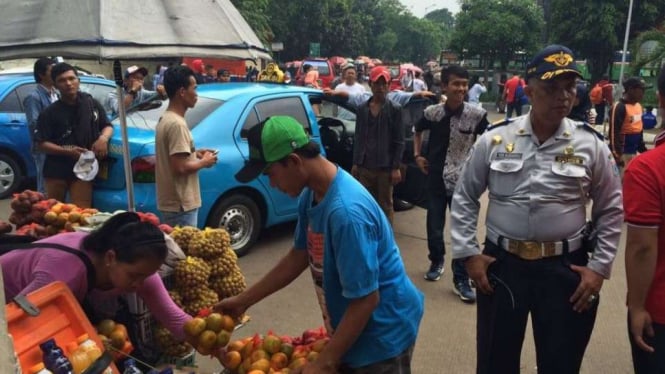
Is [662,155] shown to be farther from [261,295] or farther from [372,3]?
[372,3]

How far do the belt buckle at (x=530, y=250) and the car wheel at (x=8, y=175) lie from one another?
7202 mm

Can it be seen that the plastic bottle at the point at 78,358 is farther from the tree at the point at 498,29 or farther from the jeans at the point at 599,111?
the tree at the point at 498,29

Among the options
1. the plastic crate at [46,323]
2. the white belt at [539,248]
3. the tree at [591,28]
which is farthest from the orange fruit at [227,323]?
the tree at [591,28]

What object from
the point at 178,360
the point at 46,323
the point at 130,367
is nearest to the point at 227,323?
the point at 130,367

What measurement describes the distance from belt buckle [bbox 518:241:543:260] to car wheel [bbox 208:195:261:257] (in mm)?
3251

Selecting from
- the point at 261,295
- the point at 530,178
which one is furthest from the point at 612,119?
the point at 261,295

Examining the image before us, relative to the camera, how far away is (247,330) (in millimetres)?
4336

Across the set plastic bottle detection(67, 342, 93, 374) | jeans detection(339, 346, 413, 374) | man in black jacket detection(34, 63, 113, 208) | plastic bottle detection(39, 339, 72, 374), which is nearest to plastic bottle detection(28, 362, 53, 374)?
plastic bottle detection(39, 339, 72, 374)

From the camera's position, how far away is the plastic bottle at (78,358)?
2035mm

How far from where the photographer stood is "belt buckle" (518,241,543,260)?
2.64 meters

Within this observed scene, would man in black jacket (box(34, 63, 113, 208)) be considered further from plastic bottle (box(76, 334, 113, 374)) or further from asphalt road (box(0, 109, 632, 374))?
plastic bottle (box(76, 334, 113, 374))

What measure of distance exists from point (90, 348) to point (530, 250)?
192 centimetres

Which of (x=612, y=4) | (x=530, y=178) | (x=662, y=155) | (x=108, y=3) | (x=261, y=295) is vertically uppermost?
(x=612, y=4)

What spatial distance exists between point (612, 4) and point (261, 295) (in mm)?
26473
